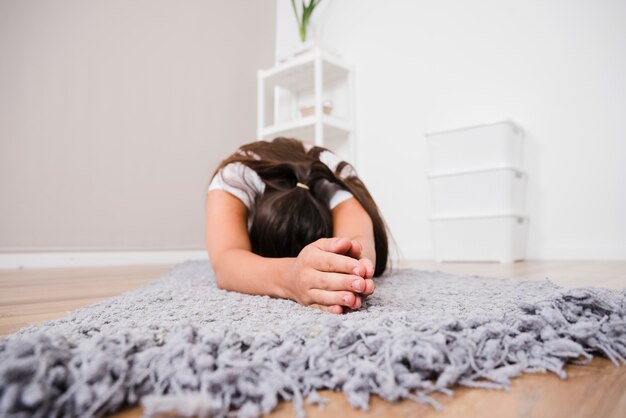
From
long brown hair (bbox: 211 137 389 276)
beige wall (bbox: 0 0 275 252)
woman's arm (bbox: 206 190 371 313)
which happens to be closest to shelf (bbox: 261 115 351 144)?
beige wall (bbox: 0 0 275 252)

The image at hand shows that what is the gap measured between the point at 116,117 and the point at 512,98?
5.63 ft

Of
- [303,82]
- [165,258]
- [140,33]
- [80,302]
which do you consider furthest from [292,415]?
[303,82]

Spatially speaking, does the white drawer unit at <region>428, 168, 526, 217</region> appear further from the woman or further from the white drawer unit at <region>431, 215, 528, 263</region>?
the woman

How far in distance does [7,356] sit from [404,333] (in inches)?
9.9

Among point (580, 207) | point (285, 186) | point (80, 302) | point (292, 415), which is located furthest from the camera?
point (580, 207)

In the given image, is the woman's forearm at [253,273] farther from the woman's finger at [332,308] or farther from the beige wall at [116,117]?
the beige wall at [116,117]

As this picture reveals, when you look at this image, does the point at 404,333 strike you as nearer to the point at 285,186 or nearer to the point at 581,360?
the point at 581,360

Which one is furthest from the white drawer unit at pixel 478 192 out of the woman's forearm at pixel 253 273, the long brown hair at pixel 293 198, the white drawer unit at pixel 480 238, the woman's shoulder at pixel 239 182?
the woman's forearm at pixel 253 273

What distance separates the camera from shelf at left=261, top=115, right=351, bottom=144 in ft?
6.46

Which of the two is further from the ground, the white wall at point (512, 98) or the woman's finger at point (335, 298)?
the white wall at point (512, 98)

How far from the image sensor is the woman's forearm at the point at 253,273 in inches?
20.6

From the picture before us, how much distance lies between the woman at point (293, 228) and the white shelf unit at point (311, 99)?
1.10 meters

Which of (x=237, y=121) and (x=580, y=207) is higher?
(x=237, y=121)

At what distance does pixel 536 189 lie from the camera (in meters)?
1.60
